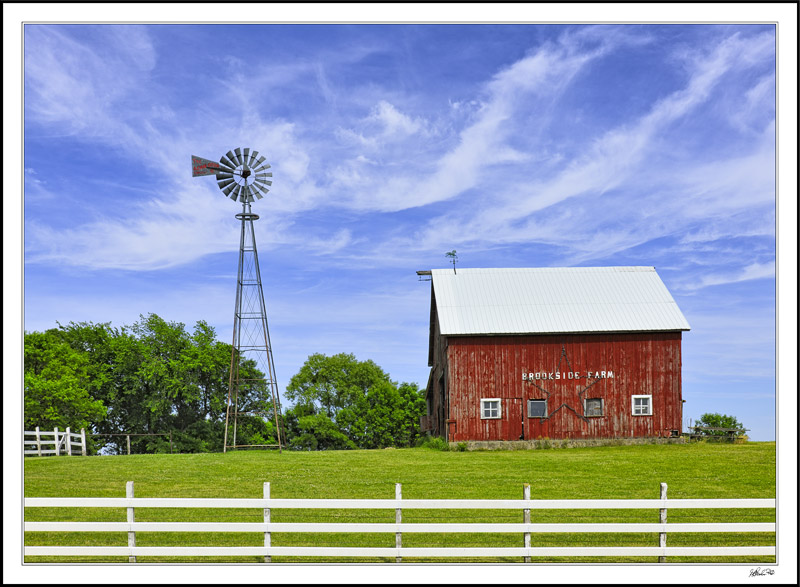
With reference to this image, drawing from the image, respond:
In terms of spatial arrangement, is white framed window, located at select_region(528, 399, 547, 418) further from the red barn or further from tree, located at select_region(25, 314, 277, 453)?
tree, located at select_region(25, 314, 277, 453)

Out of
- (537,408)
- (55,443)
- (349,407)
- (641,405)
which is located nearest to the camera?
(537,408)

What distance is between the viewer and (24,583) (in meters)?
11.3

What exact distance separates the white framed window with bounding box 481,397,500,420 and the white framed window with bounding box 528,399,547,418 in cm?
155

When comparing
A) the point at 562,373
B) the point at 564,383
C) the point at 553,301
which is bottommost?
the point at 564,383

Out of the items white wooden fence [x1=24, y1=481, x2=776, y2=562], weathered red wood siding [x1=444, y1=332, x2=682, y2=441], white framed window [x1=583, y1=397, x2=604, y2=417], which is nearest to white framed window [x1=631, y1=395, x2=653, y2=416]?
weathered red wood siding [x1=444, y1=332, x2=682, y2=441]

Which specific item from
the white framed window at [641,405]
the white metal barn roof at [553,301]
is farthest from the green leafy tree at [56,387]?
the white framed window at [641,405]

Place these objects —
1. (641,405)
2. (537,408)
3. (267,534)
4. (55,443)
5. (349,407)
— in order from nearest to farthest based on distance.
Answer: (267,534)
(537,408)
(641,405)
(55,443)
(349,407)

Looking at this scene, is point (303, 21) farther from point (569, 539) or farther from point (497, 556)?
point (569, 539)

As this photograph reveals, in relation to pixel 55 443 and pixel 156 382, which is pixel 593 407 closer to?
pixel 55 443

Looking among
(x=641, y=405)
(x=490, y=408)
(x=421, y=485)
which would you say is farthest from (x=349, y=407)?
(x=421, y=485)

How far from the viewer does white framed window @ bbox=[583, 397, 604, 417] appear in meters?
36.4

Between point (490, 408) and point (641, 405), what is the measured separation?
7.47 m

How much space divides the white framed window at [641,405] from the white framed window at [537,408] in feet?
14.4

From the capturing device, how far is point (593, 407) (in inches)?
1437
